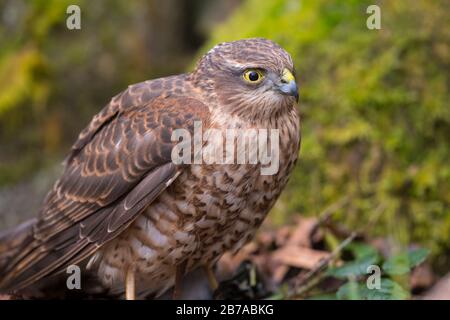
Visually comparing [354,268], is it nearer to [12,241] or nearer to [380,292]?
[380,292]

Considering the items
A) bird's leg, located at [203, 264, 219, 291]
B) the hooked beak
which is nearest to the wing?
the hooked beak

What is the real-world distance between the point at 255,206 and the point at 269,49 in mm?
934

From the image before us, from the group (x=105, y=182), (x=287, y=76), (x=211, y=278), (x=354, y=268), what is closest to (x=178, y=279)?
(x=211, y=278)

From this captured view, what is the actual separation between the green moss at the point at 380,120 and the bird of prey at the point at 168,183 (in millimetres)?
1312

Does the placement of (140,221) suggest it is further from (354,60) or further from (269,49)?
(354,60)

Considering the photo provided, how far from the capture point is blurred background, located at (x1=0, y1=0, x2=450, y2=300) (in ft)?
17.1

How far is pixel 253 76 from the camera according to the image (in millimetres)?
4016

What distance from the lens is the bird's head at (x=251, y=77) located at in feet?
12.9

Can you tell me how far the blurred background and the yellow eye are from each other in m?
1.63

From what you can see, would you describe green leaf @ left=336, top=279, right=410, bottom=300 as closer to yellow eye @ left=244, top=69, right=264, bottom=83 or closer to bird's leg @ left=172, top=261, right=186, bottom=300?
bird's leg @ left=172, top=261, right=186, bottom=300

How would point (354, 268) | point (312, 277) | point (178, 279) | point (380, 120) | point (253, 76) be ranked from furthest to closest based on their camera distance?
point (380, 120), point (312, 277), point (178, 279), point (354, 268), point (253, 76)

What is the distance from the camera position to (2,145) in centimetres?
743

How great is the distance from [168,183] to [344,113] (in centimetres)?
216
